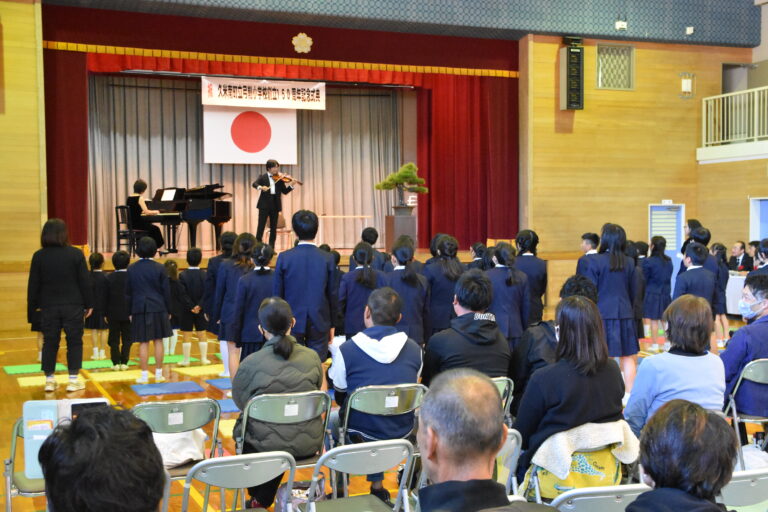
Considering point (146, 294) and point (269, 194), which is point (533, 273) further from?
point (269, 194)

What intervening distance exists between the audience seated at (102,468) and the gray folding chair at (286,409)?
2229mm

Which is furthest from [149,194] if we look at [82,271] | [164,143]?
[82,271]

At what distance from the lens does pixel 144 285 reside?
766 cm

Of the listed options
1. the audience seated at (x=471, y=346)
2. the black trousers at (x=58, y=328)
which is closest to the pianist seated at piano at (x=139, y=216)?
the black trousers at (x=58, y=328)

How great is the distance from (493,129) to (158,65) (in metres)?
6.39

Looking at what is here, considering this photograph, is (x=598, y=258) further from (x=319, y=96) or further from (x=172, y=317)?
(x=319, y=96)

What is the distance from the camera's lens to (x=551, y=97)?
15422mm

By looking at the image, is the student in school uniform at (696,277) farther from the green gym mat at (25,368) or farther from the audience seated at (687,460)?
the green gym mat at (25,368)

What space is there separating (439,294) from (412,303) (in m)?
0.55

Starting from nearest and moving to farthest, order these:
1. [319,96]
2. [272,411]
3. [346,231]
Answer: [272,411] → [319,96] → [346,231]

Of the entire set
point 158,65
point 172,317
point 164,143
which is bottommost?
point 172,317

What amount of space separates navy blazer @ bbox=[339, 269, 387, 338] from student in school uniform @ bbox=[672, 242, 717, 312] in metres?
3.13

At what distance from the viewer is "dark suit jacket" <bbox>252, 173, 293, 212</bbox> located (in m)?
12.4

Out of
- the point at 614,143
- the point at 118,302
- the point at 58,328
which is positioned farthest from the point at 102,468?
the point at 614,143
